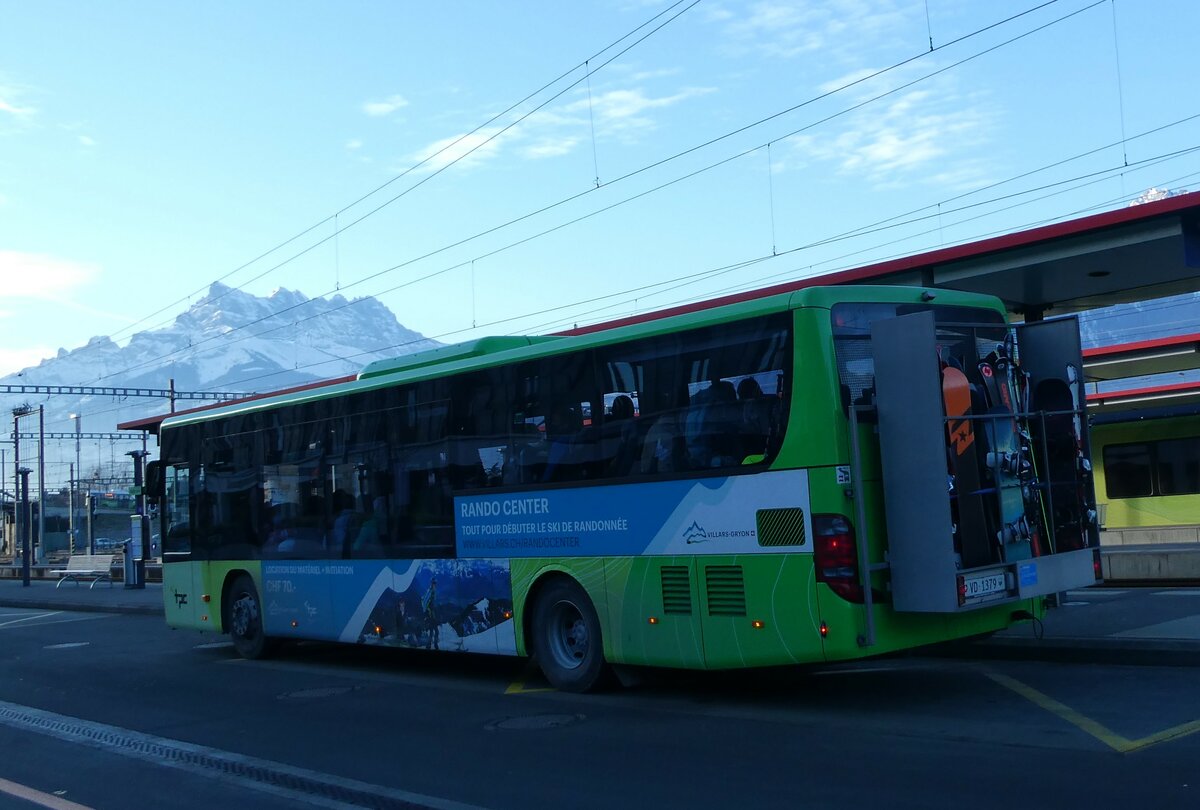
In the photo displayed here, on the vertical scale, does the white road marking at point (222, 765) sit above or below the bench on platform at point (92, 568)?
below

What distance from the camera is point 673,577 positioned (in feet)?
32.2

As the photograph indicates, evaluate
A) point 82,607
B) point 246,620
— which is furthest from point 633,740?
point 82,607

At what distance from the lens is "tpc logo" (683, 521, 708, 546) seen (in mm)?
9562

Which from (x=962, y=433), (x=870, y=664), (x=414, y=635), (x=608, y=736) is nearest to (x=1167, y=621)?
(x=870, y=664)

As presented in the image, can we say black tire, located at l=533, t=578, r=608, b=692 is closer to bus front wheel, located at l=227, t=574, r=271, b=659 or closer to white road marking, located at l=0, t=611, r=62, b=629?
bus front wheel, located at l=227, t=574, r=271, b=659

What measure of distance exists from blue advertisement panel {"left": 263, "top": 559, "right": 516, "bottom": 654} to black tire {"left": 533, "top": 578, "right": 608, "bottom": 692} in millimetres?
431

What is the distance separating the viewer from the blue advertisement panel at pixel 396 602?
38.5ft

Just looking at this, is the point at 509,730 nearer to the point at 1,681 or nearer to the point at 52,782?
the point at 52,782

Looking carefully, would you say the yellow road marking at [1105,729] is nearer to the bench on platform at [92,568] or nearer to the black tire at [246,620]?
the black tire at [246,620]

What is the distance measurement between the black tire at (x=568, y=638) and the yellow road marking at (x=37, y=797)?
449 centimetres

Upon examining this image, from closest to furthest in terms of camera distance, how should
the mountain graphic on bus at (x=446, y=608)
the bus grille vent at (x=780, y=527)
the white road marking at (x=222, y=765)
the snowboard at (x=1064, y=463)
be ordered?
the white road marking at (x=222, y=765), the bus grille vent at (x=780, y=527), the snowboard at (x=1064, y=463), the mountain graphic on bus at (x=446, y=608)

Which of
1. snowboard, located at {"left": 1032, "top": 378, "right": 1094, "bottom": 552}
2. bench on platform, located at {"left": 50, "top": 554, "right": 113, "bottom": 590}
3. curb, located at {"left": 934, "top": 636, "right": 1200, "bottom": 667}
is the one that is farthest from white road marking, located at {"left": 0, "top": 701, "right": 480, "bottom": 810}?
bench on platform, located at {"left": 50, "top": 554, "right": 113, "bottom": 590}

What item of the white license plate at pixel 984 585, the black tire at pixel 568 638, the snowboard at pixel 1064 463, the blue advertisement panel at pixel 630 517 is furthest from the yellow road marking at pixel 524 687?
the snowboard at pixel 1064 463

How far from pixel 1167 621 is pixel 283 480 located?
402 inches
